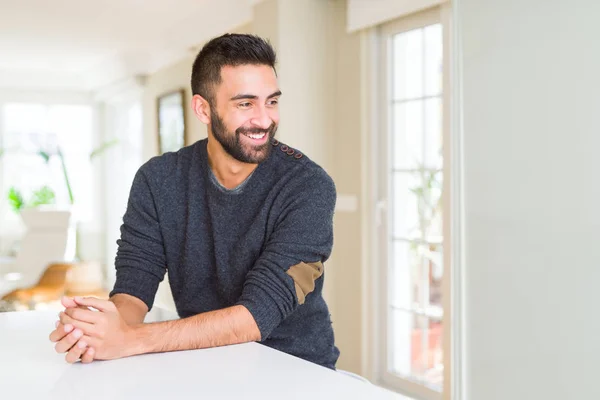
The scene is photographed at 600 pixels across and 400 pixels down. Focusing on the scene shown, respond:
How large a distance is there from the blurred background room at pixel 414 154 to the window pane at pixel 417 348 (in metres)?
0.01

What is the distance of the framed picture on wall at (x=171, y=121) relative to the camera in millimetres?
6441

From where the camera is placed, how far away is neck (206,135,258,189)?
1.65 m

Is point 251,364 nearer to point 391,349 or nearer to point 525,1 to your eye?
point 525,1

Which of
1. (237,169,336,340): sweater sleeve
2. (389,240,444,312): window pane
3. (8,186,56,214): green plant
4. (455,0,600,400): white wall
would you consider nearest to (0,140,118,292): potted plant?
(8,186,56,214): green plant

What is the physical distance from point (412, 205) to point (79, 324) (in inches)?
109

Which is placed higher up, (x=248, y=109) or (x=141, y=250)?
(x=248, y=109)

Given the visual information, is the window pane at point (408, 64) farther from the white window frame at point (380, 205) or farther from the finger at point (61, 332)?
the finger at point (61, 332)

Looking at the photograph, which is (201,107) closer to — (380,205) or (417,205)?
(417,205)

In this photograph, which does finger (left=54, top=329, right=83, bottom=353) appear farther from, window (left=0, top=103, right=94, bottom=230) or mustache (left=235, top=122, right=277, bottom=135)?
window (left=0, top=103, right=94, bottom=230)

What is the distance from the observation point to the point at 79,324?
3.90ft

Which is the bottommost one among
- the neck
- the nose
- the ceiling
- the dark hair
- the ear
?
the neck

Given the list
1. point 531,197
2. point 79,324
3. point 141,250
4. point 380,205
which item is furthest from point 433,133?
point 79,324

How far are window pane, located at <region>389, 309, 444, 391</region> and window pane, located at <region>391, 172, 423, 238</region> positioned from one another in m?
0.45

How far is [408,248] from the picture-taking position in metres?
3.82
